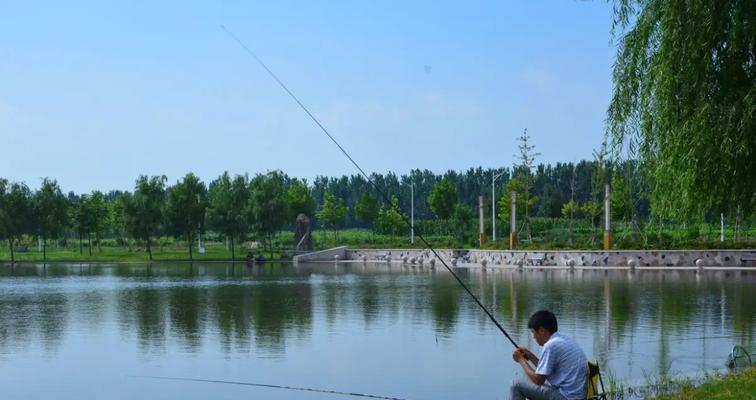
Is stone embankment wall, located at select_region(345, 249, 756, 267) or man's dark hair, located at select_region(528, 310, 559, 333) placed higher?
man's dark hair, located at select_region(528, 310, 559, 333)

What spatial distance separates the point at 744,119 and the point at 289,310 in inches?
569

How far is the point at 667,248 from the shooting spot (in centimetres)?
4225

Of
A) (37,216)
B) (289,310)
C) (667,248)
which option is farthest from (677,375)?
(37,216)

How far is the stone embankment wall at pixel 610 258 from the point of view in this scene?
40.2m

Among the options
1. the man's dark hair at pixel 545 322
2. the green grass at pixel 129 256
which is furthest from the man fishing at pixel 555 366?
the green grass at pixel 129 256

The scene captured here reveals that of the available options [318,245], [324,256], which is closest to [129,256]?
[318,245]

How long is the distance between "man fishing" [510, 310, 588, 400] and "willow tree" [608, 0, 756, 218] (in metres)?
5.29

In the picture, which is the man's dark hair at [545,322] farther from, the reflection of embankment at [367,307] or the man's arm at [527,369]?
the reflection of embankment at [367,307]

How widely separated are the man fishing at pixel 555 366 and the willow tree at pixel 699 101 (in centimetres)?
529

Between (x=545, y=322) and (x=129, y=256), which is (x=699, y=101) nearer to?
(x=545, y=322)

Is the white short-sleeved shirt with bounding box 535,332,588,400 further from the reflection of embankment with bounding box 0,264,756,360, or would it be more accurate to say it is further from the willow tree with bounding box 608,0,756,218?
the reflection of embankment with bounding box 0,264,756,360

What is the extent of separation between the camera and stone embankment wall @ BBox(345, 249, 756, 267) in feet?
132

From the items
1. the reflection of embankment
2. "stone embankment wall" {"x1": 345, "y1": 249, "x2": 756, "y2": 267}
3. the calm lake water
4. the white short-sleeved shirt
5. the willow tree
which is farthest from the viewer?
"stone embankment wall" {"x1": 345, "y1": 249, "x2": 756, "y2": 267}

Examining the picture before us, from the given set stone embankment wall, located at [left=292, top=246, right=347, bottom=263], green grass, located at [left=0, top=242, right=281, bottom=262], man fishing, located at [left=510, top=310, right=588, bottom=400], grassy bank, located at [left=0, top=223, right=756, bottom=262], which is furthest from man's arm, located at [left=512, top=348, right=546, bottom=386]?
green grass, located at [left=0, top=242, right=281, bottom=262]
